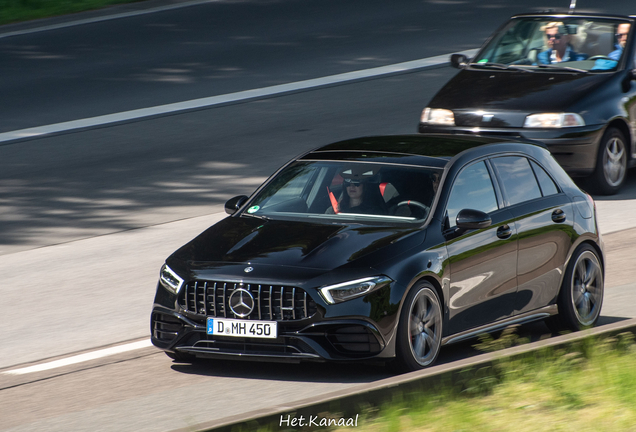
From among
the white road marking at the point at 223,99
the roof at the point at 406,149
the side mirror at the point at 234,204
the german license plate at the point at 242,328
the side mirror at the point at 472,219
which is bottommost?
the white road marking at the point at 223,99

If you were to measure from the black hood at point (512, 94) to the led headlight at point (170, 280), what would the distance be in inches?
255

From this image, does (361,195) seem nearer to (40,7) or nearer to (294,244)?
(294,244)

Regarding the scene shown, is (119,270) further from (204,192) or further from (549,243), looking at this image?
(549,243)

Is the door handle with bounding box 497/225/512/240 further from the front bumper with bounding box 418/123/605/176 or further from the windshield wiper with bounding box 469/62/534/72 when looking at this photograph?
the windshield wiper with bounding box 469/62/534/72

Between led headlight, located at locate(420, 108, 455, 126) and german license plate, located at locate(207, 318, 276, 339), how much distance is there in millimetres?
6836

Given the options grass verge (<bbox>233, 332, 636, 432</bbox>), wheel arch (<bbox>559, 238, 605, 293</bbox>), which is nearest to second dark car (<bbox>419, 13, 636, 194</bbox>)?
wheel arch (<bbox>559, 238, 605, 293</bbox>)

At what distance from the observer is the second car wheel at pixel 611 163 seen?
13.5 m

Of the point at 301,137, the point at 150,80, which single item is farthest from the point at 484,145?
the point at 150,80

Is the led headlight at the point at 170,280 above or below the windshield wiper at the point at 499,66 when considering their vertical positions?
below

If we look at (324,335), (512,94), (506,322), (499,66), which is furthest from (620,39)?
(324,335)

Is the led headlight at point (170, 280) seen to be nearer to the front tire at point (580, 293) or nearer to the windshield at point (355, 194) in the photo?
the windshield at point (355, 194)

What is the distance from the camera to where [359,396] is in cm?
557

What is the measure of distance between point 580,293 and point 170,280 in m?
3.17

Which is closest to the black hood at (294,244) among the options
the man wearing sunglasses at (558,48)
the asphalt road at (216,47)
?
the man wearing sunglasses at (558,48)
